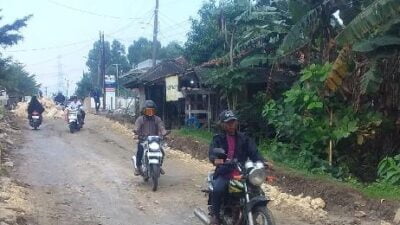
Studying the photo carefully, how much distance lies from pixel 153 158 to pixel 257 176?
14.0 feet

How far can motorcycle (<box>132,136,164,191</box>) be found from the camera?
956 cm

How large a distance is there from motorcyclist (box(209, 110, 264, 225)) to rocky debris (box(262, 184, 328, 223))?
6.69 ft

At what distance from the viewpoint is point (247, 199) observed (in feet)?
18.7

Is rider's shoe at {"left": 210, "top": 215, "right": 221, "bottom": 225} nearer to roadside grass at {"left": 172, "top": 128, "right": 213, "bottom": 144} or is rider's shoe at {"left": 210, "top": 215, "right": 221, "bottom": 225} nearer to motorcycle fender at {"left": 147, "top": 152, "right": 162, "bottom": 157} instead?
motorcycle fender at {"left": 147, "top": 152, "right": 162, "bottom": 157}

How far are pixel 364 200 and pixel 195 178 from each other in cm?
383

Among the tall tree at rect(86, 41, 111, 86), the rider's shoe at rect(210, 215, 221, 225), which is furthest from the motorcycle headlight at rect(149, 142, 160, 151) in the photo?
the tall tree at rect(86, 41, 111, 86)

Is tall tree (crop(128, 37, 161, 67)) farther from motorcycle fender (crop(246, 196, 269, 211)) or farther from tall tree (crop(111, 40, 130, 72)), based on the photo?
motorcycle fender (crop(246, 196, 269, 211))

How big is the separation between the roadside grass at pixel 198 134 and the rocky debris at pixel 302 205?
654 cm

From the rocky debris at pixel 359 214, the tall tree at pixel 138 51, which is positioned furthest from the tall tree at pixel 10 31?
the tall tree at pixel 138 51

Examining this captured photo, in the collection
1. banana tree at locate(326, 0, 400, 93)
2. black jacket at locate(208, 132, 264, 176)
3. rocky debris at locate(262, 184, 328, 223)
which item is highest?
banana tree at locate(326, 0, 400, 93)

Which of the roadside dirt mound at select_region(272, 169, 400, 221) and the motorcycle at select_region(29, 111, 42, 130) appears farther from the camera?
the motorcycle at select_region(29, 111, 42, 130)

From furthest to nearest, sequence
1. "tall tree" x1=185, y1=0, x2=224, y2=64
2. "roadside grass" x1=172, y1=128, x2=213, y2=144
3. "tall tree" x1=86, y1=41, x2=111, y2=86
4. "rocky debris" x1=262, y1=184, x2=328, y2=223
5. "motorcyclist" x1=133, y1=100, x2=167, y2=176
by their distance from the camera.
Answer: "tall tree" x1=86, y1=41, x2=111, y2=86, "tall tree" x1=185, y1=0, x2=224, y2=64, "roadside grass" x1=172, y1=128, x2=213, y2=144, "motorcyclist" x1=133, y1=100, x2=167, y2=176, "rocky debris" x1=262, y1=184, x2=328, y2=223

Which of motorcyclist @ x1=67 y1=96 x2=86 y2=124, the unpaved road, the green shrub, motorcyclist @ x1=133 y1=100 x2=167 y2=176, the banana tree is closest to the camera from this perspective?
the unpaved road

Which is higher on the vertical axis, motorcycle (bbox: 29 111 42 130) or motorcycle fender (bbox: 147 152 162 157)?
motorcycle (bbox: 29 111 42 130)
